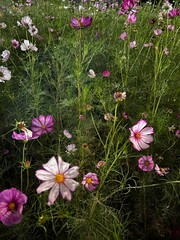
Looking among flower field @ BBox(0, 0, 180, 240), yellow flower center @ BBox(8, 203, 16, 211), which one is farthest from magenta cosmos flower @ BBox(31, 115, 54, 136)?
yellow flower center @ BBox(8, 203, 16, 211)

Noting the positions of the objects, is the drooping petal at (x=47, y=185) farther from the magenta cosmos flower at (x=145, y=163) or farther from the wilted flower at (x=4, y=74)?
the wilted flower at (x=4, y=74)

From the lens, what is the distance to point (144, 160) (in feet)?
3.42

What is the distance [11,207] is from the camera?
0.72 metres

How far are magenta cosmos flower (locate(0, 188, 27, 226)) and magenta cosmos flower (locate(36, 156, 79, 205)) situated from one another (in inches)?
4.5

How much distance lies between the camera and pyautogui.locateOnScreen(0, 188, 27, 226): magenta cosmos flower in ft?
2.31

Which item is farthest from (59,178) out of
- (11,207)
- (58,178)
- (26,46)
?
(26,46)

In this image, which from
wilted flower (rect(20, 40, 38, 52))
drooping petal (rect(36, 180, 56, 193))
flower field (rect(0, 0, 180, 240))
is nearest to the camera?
drooping petal (rect(36, 180, 56, 193))

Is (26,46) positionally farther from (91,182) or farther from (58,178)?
(58,178)

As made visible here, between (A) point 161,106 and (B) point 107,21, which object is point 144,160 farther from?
(B) point 107,21

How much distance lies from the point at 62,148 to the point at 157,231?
1.51 feet

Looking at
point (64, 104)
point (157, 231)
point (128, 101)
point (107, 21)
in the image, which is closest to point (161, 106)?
point (128, 101)

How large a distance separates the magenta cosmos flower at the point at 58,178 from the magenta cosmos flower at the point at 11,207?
0.12m

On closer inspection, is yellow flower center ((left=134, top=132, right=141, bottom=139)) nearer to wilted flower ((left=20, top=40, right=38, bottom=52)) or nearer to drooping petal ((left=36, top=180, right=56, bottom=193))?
drooping petal ((left=36, top=180, right=56, bottom=193))

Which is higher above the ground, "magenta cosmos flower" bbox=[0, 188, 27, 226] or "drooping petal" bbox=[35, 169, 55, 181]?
"drooping petal" bbox=[35, 169, 55, 181]
